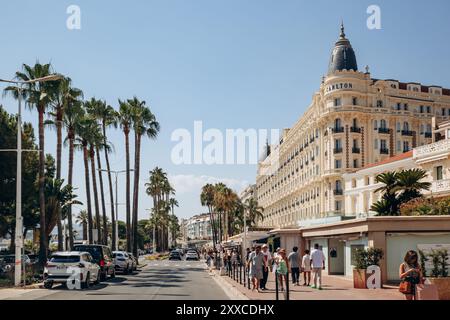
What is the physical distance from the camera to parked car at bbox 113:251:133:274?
40656 millimetres

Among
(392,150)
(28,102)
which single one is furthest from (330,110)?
(28,102)

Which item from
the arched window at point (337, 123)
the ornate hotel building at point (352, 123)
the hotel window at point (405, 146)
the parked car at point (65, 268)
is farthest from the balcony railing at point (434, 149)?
the parked car at point (65, 268)

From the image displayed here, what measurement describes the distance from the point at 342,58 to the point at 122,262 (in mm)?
51498

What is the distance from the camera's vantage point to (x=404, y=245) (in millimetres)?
26109

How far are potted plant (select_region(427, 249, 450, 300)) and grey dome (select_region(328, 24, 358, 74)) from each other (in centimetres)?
6239

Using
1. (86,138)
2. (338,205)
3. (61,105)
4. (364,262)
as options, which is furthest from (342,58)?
(364,262)

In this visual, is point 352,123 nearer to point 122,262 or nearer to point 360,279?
point 122,262

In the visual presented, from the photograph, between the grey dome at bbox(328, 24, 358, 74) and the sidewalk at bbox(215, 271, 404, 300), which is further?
the grey dome at bbox(328, 24, 358, 74)

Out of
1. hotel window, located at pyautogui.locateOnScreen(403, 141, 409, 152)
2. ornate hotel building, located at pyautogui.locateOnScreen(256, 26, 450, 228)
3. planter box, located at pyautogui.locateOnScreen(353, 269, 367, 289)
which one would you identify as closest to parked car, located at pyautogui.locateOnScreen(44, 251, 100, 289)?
planter box, located at pyautogui.locateOnScreen(353, 269, 367, 289)

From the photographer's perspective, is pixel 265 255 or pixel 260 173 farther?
pixel 260 173

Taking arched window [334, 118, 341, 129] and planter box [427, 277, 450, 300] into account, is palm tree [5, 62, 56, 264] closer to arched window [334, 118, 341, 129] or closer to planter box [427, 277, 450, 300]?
planter box [427, 277, 450, 300]

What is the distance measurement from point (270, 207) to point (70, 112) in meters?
80.8

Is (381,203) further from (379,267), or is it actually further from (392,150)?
(392,150)

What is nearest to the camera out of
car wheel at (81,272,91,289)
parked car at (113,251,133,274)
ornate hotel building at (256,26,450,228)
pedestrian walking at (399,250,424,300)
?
pedestrian walking at (399,250,424,300)
